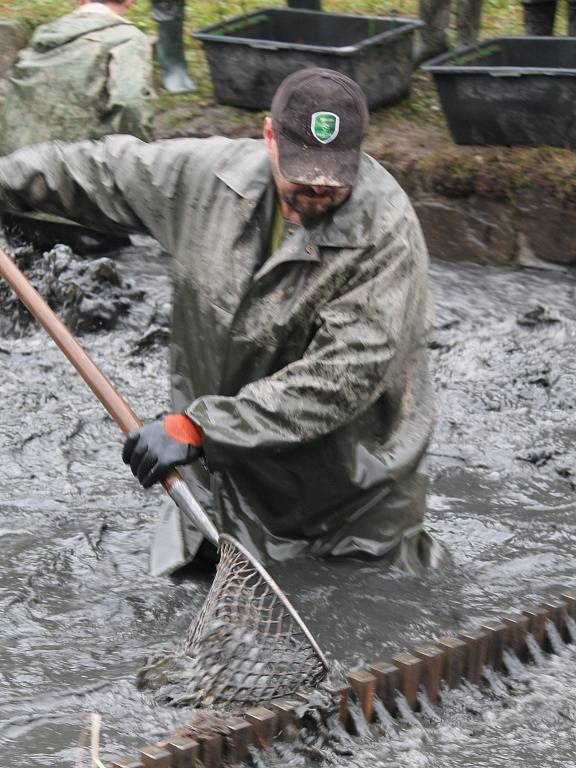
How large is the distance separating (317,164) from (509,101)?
4.86 metres

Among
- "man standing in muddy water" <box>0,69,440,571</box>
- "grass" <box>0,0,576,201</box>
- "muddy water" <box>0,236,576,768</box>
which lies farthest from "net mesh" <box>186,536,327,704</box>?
"grass" <box>0,0,576,201</box>

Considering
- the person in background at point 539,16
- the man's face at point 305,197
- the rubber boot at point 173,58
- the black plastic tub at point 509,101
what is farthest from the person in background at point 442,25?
the man's face at point 305,197

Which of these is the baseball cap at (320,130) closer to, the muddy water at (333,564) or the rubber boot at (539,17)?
the muddy water at (333,564)

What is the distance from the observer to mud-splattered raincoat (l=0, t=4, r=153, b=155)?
8023mm

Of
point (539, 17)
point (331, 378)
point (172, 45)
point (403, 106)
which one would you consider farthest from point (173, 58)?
point (331, 378)

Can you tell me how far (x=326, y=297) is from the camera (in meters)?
4.46

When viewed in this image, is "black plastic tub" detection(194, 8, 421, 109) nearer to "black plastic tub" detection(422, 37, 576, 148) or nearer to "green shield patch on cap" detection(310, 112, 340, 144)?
"black plastic tub" detection(422, 37, 576, 148)

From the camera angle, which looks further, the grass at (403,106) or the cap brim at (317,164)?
the grass at (403,106)

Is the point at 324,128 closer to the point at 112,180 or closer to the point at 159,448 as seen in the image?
the point at 112,180

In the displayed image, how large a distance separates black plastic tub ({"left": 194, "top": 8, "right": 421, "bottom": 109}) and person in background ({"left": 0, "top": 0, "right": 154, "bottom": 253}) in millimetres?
1444

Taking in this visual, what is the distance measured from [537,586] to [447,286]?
12.1ft

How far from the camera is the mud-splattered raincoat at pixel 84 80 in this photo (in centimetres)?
802

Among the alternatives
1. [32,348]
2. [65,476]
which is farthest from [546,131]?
[65,476]

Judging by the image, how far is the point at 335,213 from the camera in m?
4.42
